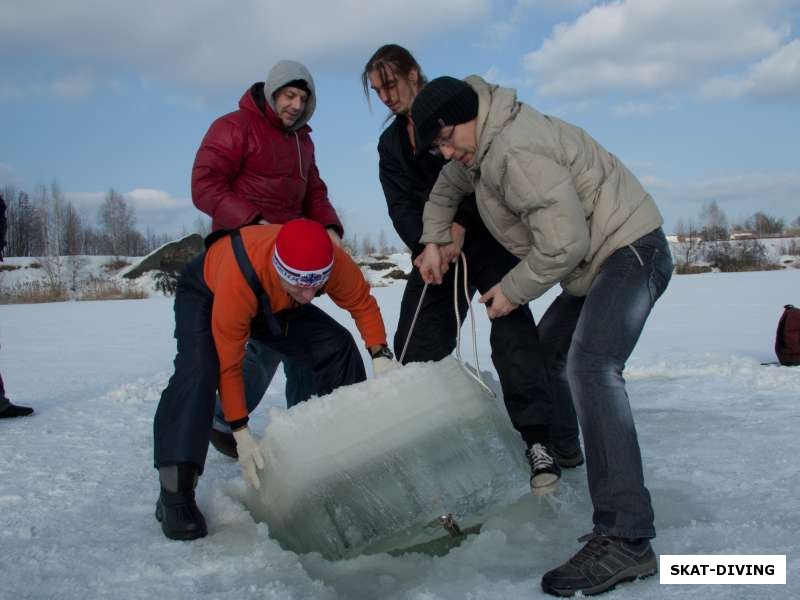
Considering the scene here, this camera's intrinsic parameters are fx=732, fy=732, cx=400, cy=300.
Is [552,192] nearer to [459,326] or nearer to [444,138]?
[444,138]

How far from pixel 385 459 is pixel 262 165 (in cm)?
177

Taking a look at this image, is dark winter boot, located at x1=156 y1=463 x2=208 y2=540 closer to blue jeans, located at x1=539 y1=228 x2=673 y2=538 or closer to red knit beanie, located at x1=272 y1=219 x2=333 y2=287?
red knit beanie, located at x1=272 y1=219 x2=333 y2=287

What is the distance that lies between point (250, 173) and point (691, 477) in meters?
2.54

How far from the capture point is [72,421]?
4871mm

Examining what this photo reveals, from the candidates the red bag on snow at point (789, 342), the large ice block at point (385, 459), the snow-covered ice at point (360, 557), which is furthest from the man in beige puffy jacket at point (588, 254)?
the red bag on snow at point (789, 342)

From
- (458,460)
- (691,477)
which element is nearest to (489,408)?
(458,460)

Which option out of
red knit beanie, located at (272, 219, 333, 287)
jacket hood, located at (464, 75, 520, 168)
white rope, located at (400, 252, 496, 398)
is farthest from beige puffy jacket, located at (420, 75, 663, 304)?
red knit beanie, located at (272, 219, 333, 287)

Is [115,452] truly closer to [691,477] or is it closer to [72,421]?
[72,421]

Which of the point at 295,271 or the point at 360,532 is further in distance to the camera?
the point at 295,271

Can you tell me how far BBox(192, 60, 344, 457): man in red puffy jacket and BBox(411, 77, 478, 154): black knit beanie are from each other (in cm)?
118

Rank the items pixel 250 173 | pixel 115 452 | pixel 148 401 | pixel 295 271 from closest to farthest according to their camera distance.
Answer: pixel 295 271, pixel 250 173, pixel 115 452, pixel 148 401

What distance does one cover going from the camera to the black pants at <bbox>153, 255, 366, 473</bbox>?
2902 millimetres

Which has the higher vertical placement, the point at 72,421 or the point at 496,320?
the point at 496,320

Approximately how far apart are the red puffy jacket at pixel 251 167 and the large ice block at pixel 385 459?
126 cm
